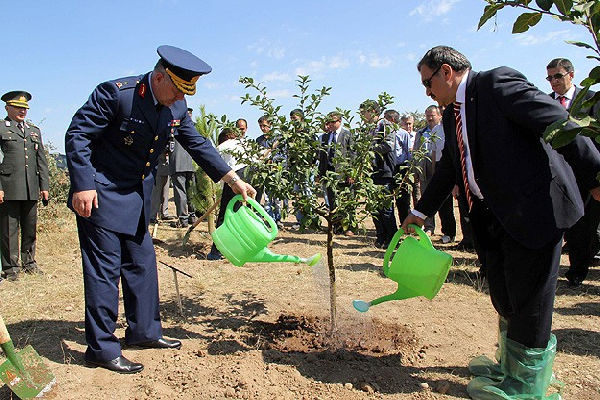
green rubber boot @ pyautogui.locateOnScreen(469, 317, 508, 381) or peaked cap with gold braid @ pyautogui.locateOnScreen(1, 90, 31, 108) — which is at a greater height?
peaked cap with gold braid @ pyautogui.locateOnScreen(1, 90, 31, 108)

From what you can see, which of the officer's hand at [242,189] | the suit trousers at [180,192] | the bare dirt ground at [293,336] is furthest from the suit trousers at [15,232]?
the officer's hand at [242,189]

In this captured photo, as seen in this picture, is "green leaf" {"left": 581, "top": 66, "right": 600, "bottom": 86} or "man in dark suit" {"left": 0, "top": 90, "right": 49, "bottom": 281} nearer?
"green leaf" {"left": 581, "top": 66, "right": 600, "bottom": 86}

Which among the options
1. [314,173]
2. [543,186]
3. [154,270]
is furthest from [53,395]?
[543,186]

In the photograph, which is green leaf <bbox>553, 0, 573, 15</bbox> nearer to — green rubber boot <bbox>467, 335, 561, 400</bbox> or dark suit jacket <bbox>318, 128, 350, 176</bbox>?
green rubber boot <bbox>467, 335, 561, 400</bbox>

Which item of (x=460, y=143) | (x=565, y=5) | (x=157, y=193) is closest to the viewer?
(x=565, y=5)

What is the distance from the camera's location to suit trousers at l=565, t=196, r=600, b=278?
4695 millimetres

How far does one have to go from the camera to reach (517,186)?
2.34 m

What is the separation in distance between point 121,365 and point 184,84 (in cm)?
181

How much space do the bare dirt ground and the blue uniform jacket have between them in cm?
99

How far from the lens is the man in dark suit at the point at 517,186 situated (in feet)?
7.51

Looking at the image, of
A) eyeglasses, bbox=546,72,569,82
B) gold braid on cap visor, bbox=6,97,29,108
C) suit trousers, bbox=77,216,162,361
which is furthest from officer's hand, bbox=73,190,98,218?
eyeglasses, bbox=546,72,569,82

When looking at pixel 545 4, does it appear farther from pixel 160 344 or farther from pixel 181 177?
pixel 181 177

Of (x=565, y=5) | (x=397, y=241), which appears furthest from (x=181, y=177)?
(x=565, y=5)

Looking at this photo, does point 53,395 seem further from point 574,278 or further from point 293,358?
point 574,278
